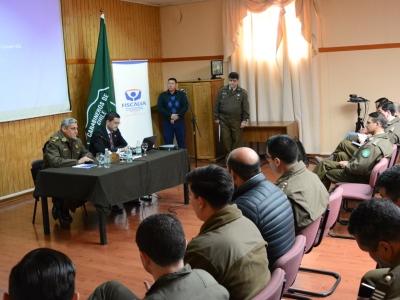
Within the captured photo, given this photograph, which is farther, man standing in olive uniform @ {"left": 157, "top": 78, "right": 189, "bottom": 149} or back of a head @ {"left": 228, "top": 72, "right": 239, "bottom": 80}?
man standing in olive uniform @ {"left": 157, "top": 78, "right": 189, "bottom": 149}

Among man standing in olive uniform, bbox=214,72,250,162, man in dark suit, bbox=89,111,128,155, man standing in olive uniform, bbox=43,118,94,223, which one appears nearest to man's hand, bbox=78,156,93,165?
man standing in olive uniform, bbox=43,118,94,223

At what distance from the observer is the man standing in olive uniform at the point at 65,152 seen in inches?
217

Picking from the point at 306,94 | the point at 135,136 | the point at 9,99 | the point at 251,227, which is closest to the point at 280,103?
the point at 306,94

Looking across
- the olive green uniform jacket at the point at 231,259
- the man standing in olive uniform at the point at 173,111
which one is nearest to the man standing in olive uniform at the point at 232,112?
the man standing in olive uniform at the point at 173,111

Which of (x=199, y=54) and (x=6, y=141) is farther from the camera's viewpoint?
(x=199, y=54)

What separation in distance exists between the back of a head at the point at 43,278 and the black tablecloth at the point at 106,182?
3.39 m

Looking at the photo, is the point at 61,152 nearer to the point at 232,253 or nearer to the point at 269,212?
the point at 269,212

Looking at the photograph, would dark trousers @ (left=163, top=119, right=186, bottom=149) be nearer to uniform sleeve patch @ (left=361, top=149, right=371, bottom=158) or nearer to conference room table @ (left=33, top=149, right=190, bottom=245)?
conference room table @ (left=33, top=149, right=190, bottom=245)

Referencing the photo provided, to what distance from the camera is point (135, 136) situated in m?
8.79

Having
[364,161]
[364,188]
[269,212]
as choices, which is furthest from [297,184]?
[364,161]

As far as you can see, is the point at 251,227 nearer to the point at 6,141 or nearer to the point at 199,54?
the point at 6,141

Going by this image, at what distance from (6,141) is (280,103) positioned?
4.72 m

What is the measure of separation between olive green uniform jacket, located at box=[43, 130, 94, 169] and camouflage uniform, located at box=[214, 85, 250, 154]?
11.1 ft

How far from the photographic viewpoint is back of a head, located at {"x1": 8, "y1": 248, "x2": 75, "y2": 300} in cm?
146
